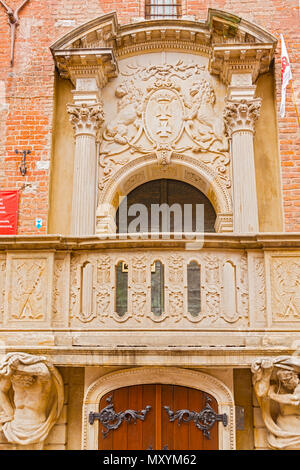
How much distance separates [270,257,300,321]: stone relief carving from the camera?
20.6ft

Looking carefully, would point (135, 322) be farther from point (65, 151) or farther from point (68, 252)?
point (65, 151)

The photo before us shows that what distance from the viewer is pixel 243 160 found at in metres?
9.82

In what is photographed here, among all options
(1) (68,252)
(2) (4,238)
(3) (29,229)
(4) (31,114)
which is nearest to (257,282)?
(1) (68,252)

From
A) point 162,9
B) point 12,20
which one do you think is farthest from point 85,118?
point 162,9

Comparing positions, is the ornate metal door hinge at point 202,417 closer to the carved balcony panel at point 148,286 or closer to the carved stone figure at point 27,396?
the carved balcony panel at point 148,286

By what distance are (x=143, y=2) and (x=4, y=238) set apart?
6504mm

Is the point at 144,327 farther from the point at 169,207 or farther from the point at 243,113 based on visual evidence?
the point at 243,113

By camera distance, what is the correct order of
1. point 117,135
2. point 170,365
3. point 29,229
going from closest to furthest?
point 170,365
point 29,229
point 117,135

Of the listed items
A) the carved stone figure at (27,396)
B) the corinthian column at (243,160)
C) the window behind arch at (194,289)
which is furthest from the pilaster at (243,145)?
the carved stone figure at (27,396)

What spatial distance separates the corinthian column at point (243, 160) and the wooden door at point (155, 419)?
358cm

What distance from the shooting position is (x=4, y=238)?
21.4 feet

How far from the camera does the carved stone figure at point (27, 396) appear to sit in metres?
6.12

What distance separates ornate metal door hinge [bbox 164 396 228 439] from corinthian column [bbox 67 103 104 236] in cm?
383

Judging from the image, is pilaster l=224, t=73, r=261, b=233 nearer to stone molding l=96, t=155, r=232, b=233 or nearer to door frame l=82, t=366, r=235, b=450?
stone molding l=96, t=155, r=232, b=233
